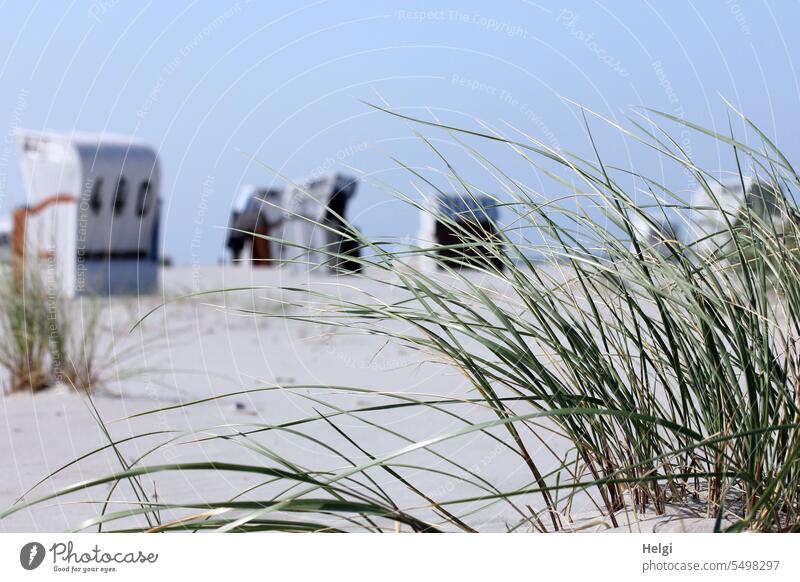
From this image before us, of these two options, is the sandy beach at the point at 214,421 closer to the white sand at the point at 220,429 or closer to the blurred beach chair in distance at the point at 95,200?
the white sand at the point at 220,429

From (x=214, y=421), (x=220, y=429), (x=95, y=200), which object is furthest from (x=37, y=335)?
(x=95, y=200)

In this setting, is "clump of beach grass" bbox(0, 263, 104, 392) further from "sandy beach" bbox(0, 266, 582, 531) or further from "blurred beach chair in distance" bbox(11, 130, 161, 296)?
"blurred beach chair in distance" bbox(11, 130, 161, 296)

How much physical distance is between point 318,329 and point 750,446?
598 cm

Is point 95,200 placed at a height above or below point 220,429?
above

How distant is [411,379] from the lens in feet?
14.3

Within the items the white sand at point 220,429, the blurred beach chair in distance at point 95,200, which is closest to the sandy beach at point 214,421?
the white sand at point 220,429

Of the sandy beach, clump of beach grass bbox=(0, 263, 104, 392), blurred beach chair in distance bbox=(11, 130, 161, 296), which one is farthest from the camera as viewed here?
blurred beach chair in distance bbox=(11, 130, 161, 296)

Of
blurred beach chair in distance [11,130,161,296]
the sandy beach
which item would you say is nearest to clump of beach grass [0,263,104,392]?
the sandy beach

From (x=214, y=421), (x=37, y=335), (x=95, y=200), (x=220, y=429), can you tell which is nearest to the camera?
(x=220, y=429)

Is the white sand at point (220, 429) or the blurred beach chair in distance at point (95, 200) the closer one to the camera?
the white sand at point (220, 429)

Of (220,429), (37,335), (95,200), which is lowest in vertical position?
(220,429)

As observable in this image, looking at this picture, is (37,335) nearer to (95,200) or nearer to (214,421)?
(214,421)
